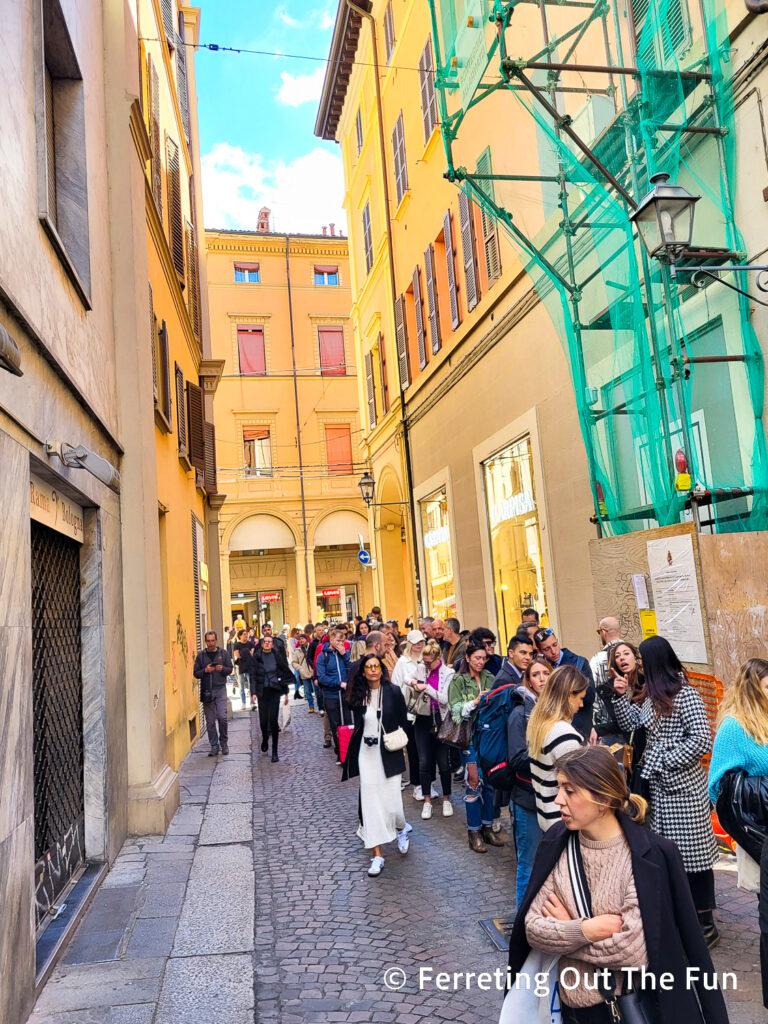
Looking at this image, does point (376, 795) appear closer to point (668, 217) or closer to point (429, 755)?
point (429, 755)

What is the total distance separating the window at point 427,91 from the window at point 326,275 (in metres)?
19.7

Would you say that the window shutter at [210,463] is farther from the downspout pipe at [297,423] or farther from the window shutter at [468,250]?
the downspout pipe at [297,423]

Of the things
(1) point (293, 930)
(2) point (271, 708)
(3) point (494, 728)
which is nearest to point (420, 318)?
(2) point (271, 708)

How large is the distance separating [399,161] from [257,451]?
55.2 feet

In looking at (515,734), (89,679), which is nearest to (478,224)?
(89,679)

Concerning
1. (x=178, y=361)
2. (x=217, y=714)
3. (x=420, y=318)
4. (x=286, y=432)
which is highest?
(x=286, y=432)

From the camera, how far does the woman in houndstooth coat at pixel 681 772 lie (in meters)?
4.48

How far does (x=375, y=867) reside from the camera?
6.46 meters

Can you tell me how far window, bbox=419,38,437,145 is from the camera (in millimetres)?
16248

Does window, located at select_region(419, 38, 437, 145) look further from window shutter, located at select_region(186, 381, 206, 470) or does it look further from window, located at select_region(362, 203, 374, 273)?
window shutter, located at select_region(186, 381, 206, 470)

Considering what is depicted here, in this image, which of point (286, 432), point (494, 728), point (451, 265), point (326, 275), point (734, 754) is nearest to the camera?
point (734, 754)

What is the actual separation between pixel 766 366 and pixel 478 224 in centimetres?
832

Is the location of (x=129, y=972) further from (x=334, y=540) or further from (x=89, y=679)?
(x=334, y=540)

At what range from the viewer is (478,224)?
14289 mm
